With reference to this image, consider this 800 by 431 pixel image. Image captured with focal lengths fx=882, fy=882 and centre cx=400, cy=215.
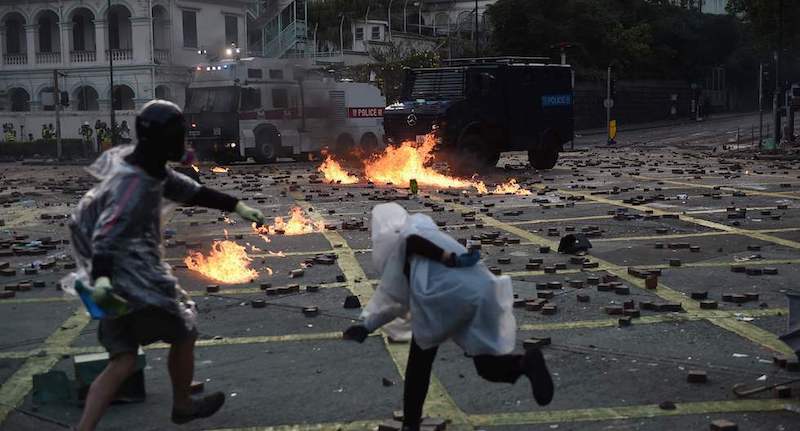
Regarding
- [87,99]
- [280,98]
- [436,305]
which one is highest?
[87,99]

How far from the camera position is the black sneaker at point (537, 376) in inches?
170

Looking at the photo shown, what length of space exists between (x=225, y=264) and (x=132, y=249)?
5765 millimetres

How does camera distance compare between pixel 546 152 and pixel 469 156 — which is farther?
pixel 546 152

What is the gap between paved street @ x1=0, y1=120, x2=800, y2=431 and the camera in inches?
197

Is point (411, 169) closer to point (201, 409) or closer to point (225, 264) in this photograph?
point (225, 264)

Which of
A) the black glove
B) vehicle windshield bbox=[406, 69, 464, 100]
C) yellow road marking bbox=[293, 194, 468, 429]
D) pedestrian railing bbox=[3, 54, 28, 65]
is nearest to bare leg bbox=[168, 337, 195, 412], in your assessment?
the black glove

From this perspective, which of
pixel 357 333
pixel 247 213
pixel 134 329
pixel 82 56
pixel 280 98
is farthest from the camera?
pixel 82 56

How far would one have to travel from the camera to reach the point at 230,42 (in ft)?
160

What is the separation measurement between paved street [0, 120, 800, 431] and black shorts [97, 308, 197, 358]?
2.60 ft

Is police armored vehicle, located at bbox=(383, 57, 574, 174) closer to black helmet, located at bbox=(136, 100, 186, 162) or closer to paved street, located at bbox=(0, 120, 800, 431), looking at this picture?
paved street, located at bbox=(0, 120, 800, 431)

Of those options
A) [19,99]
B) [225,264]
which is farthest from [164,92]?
[225,264]

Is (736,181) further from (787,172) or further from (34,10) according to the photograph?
(34,10)

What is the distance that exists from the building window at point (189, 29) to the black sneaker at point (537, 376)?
45.6 metres

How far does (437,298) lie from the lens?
418 centimetres
